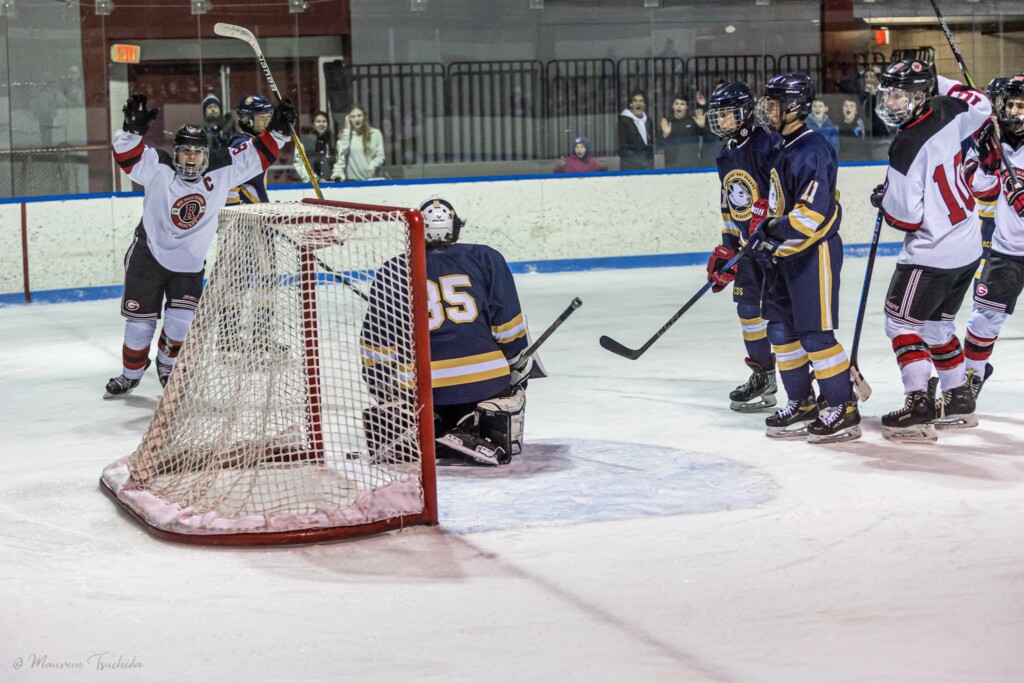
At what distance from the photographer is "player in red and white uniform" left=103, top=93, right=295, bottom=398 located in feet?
17.1

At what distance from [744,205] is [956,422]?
970 millimetres

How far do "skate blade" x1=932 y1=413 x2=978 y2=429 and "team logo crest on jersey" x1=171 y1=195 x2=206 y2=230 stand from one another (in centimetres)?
278

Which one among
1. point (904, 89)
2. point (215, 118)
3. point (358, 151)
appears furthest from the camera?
point (358, 151)

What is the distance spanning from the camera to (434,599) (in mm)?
2781

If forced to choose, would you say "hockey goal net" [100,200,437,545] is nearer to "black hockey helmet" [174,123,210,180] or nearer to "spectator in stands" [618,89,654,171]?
"black hockey helmet" [174,123,210,180]

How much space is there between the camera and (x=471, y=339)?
3.84 meters

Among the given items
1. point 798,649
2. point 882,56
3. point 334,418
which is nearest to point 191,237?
point 334,418

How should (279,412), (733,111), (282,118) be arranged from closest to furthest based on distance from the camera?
(279,412), (733,111), (282,118)

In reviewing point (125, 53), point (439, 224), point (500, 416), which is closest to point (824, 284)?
point (500, 416)

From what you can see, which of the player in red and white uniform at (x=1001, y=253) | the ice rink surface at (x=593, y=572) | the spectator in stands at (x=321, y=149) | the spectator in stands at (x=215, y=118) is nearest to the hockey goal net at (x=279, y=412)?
the ice rink surface at (x=593, y=572)

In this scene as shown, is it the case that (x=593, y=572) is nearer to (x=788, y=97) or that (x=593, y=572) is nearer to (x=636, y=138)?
(x=788, y=97)

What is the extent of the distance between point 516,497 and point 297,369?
2.12 ft

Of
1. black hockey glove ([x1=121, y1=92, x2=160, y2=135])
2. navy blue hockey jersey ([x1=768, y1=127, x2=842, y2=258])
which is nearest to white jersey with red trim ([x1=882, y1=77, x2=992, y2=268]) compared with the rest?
navy blue hockey jersey ([x1=768, y1=127, x2=842, y2=258])

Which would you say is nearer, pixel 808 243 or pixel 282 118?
pixel 808 243
